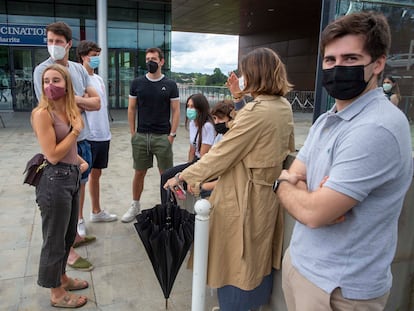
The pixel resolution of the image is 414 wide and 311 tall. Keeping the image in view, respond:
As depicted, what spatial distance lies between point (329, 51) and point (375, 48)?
16cm

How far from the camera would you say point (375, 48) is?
4.25ft

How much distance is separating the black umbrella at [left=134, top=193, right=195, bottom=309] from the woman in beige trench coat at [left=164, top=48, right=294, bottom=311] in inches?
6.9

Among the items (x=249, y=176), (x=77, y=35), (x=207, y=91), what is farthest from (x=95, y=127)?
(x=207, y=91)

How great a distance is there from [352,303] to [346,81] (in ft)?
2.67

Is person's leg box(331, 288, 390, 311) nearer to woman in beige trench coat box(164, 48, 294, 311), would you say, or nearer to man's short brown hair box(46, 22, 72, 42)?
woman in beige trench coat box(164, 48, 294, 311)

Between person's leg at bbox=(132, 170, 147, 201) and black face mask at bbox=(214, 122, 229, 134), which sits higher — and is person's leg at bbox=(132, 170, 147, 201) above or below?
below

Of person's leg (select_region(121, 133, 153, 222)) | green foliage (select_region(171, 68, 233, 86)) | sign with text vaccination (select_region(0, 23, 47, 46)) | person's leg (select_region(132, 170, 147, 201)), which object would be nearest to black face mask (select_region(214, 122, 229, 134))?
person's leg (select_region(121, 133, 153, 222))

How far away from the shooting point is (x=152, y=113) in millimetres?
3979

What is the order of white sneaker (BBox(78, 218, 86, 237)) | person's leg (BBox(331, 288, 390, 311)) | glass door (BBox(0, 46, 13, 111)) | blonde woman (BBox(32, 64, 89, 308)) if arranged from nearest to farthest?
person's leg (BBox(331, 288, 390, 311)), blonde woman (BBox(32, 64, 89, 308)), white sneaker (BBox(78, 218, 86, 237)), glass door (BBox(0, 46, 13, 111))

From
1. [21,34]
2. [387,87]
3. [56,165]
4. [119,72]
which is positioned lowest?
[56,165]

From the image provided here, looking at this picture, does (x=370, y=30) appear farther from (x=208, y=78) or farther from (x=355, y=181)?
(x=208, y=78)

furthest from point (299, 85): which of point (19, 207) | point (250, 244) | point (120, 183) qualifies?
point (250, 244)

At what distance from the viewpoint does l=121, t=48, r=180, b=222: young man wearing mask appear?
3934 mm

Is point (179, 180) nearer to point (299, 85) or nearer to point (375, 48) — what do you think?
point (375, 48)
